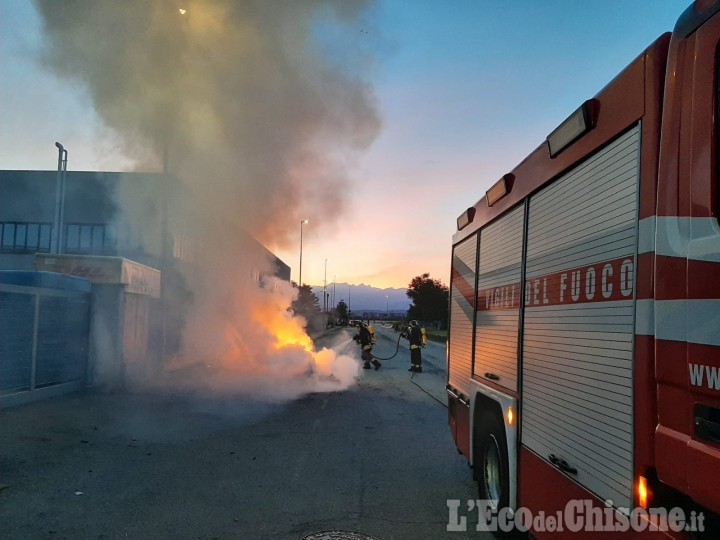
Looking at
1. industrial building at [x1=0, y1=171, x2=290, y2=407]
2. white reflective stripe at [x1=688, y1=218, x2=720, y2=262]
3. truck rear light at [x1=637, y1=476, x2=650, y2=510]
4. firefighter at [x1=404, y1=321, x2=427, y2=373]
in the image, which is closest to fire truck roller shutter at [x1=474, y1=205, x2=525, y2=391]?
truck rear light at [x1=637, y1=476, x2=650, y2=510]

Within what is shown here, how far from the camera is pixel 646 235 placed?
201cm

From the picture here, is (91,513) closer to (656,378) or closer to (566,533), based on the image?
(566,533)

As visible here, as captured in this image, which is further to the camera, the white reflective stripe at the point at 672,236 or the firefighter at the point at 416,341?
the firefighter at the point at 416,341

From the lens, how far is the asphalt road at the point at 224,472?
4273mm

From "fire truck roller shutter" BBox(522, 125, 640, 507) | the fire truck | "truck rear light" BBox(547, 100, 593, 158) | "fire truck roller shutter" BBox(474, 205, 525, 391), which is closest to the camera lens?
the fire truck

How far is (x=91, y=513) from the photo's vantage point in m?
4.48

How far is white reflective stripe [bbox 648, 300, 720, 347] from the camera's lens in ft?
5.42

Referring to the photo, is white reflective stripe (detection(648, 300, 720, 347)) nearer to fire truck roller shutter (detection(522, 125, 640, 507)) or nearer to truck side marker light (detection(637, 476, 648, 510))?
fire truck roller shutter (detection(522, 125, 640, 507))

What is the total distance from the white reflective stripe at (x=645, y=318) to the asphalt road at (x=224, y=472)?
9.00 feet

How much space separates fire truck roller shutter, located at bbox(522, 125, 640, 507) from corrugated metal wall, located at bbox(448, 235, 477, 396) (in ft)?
5.74

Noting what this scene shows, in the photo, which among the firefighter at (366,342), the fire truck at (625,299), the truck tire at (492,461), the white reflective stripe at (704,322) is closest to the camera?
the white reflective stripe at (704,322)

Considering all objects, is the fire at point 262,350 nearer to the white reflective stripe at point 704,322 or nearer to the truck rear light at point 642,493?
the truck rear light at point 642,493

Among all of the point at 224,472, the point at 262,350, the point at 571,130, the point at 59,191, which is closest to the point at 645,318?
the point at 571,130

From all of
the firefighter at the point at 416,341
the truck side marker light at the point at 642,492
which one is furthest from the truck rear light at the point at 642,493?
the firefighter at the point at 416,341
